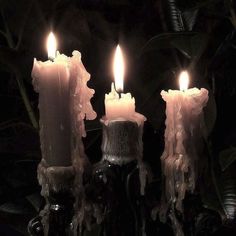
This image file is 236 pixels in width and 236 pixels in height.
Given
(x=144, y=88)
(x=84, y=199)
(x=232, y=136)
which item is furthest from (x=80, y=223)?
(x=232, y=136)

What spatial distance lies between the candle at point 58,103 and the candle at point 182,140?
10 cm

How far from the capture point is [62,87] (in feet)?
1.64

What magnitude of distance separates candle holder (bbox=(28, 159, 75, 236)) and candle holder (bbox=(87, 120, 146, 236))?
0.03 meters

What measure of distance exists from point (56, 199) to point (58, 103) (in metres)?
0.09

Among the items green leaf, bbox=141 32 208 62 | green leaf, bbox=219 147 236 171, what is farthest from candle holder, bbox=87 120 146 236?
green leaf, bbox=141 32 208 62

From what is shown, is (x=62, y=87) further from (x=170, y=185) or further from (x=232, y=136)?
(x=232, y=136)

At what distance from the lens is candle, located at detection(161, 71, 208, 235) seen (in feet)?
1.69

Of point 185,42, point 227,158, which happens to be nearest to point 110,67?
point 185,42

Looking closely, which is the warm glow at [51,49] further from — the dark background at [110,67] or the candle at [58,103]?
the dark background at [110,67]

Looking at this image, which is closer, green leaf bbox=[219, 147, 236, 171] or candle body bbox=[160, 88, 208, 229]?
candle body bbox=[160, 88, 208, 229]

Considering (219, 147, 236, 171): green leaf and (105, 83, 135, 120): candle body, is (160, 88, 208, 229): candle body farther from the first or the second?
(219, 147, 236, 171): green leaf

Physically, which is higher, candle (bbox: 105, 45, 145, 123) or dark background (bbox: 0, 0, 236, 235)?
dark background (bbox: 0, 0, 236, 235)

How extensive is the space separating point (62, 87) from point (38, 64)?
3cm

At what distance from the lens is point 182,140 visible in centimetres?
52
